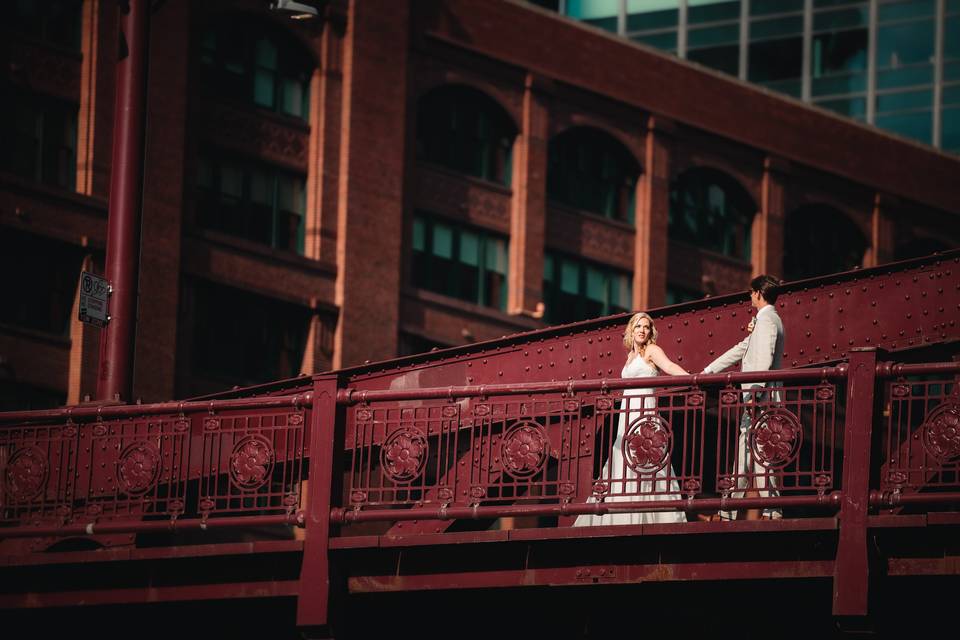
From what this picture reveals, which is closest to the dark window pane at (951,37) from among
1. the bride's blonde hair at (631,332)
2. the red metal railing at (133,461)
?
the bride's blonde hair at (631,332)

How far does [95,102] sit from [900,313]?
28489mm

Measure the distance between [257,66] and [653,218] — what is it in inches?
501

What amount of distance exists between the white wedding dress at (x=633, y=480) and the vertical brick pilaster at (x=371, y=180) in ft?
102

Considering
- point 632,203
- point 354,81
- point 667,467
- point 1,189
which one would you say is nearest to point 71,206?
point 1,189

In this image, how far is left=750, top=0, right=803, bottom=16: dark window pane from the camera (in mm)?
78625

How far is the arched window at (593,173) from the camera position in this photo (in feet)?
182

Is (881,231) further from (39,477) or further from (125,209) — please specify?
(39,477)

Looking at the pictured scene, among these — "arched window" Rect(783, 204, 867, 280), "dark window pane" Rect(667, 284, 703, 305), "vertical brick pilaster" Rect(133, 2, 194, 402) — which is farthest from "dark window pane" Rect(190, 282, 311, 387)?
"arched window" Rect(783, 204, 867, 280)

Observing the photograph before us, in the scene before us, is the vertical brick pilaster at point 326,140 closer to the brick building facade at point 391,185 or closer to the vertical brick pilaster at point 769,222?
the brick building facade at point 391,185

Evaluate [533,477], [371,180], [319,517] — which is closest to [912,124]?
[371,180]

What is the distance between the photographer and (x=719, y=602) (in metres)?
16.7

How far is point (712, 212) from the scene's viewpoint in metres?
59.5

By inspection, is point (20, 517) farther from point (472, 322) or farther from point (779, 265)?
point (779, 265)

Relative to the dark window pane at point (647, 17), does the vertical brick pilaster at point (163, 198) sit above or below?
below
